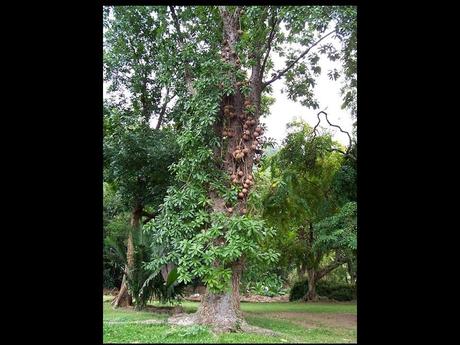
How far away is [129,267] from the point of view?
23.1ft

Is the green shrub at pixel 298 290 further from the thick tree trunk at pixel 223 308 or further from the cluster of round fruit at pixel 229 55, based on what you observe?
the cluster of round fruit at pixel 229 55

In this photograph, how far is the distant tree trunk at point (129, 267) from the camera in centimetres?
714

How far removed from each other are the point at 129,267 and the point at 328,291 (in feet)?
19.5

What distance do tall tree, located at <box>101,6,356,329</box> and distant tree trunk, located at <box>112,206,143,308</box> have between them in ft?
6.97

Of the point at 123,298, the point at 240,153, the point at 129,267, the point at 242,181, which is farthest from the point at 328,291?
the point at 240,153

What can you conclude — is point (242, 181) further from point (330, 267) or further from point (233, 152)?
point (330, 267)

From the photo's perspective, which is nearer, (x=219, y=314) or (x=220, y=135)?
(x=219, y=314)

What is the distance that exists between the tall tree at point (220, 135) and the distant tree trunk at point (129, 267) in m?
2.12

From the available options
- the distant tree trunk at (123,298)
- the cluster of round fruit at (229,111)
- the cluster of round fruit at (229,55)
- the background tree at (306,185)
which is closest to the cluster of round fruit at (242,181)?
the cluster of round fruit at (229,111)

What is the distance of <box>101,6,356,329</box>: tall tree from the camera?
457cm

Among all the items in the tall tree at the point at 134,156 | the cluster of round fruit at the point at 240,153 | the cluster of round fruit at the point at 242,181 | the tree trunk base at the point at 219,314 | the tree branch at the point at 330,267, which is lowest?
the tree trunk base at the point at 219,314
